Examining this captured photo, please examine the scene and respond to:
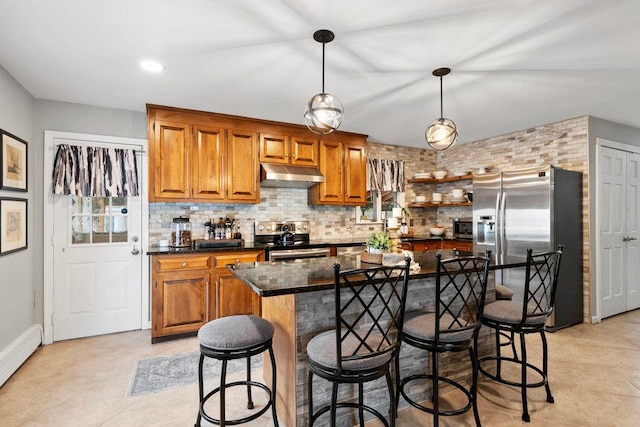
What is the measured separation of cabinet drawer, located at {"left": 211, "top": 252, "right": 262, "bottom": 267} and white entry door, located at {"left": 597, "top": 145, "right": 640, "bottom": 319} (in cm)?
432

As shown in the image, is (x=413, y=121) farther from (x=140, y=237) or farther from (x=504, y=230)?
(x=140, y=237)

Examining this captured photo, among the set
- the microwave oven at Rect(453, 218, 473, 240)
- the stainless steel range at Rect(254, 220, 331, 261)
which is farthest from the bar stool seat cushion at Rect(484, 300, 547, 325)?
the microwave oven at Rect(453, 218, 473, 240)

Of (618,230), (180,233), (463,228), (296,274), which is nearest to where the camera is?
(296,274)

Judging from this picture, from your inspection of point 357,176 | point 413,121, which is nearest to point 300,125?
point 357,176

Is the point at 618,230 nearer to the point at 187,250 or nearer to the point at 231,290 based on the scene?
the point at 231,290

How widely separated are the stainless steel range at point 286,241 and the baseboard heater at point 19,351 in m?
2.34

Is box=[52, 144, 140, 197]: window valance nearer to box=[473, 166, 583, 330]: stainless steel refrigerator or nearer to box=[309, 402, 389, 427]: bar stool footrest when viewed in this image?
box=[309, 402, 389, 427]: bar stool footrest

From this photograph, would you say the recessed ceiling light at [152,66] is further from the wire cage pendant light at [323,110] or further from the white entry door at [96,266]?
the white entry door at [96,266]

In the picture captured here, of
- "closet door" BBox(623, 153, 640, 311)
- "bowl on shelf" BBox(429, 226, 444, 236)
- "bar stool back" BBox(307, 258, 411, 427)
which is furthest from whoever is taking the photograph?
"bowl on shelf" BBox(429, 226, 444, 236)

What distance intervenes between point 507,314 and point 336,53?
89.6 inches

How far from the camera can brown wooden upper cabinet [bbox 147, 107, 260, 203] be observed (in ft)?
12.1

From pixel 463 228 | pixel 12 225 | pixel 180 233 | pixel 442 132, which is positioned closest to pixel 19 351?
pixel 12 225

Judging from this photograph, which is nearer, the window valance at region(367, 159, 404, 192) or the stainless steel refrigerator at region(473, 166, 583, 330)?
the stainless steel refrigerator at region(473, 166, 583, 330)

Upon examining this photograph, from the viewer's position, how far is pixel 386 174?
551cm
